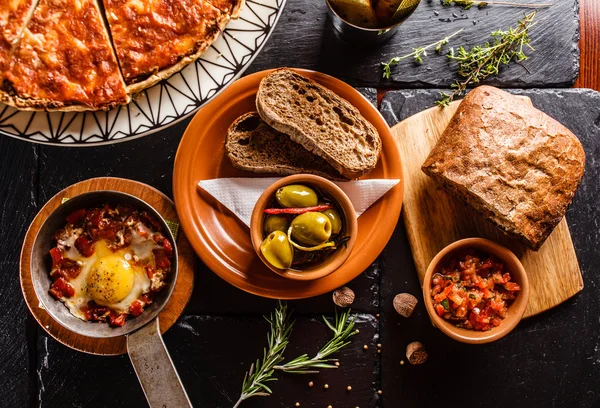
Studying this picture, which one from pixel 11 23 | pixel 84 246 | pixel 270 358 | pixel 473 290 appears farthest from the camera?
pixel 270 358

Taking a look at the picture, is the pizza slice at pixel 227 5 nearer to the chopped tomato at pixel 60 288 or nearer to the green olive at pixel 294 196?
the green olive at pixel 294 196

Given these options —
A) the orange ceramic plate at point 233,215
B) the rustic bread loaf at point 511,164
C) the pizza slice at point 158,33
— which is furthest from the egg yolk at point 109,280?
the rustic bread loaf at point 511,164

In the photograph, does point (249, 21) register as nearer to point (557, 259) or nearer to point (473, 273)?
point (473, 273)

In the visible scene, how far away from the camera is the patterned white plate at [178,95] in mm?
3018

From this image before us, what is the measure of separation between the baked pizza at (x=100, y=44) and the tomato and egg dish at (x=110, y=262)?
2.42ft

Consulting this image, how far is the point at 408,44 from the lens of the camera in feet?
12.3

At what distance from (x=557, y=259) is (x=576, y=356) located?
2.21 ft

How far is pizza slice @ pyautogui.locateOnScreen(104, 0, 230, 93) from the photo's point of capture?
9.72 feet

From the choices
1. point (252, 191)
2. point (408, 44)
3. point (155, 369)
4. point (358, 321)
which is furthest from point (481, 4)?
point (155, 369)

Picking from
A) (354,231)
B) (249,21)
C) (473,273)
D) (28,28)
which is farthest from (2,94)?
(473,273)

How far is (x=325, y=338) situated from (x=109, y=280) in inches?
55.3

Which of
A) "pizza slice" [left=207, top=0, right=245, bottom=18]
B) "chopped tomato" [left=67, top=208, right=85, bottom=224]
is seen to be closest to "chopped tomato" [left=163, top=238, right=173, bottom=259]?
"chopped tomato" [left=67, top=208, right=85, bottom=224]

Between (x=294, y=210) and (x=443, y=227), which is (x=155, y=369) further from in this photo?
(x=443, y=227)

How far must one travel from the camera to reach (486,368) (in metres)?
3.75
